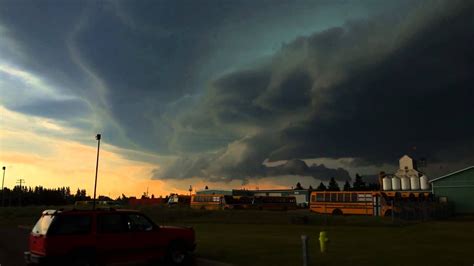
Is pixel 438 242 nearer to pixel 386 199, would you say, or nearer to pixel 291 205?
pixel 386 199

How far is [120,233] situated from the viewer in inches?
500

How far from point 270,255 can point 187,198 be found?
7549cm

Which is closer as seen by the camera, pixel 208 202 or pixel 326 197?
pixel 326 197

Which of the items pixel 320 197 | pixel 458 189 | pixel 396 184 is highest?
pixel 396 184

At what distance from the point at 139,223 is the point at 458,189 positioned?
4836cm

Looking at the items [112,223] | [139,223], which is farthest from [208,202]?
[112,223]

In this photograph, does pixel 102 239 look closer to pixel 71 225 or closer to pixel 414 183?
pixel 71 225

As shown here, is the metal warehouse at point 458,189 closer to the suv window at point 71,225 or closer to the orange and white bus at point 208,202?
the orange and white bus at point 208,202

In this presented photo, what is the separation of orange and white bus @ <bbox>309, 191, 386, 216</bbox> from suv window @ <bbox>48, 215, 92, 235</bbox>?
3486 centimetres

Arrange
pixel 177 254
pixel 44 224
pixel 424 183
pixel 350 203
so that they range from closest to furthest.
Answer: pixel 44 224 → pixel 177 254 → pixel 350 203 → pixel 424 183

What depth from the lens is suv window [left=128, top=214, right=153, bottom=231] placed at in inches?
518

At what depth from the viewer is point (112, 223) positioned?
12688 millimetres

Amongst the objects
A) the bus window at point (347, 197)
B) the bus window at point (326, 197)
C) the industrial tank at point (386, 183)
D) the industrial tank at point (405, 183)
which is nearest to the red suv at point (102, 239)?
the bus window at point (347, 197)

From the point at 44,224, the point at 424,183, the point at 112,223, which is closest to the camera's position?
the point at 44,224
